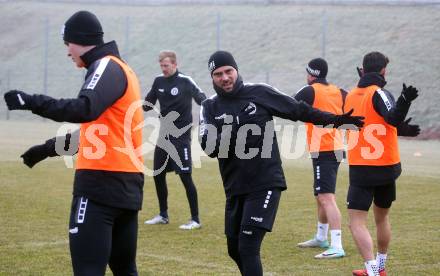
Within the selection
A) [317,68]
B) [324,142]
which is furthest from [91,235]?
[317,68]

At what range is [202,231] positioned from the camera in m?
10.8

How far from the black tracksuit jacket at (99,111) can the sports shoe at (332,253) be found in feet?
13.4

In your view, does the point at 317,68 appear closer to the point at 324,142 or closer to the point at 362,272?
the point at 324,142

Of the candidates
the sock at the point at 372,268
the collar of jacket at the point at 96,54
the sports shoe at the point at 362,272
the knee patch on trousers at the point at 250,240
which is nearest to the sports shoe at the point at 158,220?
the sports shoe at the point at 362,272

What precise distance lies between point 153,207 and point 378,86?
5754mm

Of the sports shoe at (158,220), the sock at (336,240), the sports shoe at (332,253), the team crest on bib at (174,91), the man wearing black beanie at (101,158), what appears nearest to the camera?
the man wearing black beanie at (101,158)

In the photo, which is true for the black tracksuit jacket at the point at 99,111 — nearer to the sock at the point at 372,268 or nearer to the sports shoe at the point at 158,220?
the sock at the point at 372,268

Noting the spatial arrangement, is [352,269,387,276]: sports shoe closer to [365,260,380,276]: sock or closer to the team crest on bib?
[365,260,380,276]: sock

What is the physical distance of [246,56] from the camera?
43.3 metres

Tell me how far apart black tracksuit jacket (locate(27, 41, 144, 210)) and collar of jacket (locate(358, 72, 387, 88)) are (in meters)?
3.07

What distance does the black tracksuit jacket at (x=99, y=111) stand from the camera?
4934mm

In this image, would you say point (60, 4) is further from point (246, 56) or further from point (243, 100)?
point (243, 100)

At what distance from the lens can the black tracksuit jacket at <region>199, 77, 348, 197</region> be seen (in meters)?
6.69

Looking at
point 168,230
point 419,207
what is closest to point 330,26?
point 419,207
